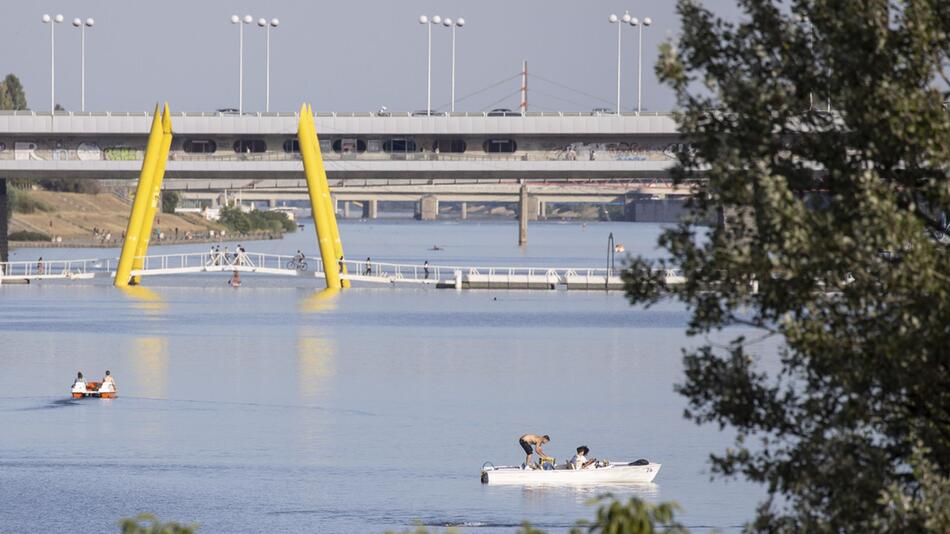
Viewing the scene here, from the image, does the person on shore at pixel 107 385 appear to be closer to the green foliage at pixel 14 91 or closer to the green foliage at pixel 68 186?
the green foliage at pixel 14 91

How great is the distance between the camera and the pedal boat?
50969 millimetres

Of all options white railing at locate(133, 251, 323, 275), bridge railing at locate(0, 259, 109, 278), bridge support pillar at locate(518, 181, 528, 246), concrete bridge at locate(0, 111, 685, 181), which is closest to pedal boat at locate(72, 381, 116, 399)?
white railing at locate(133, 251, 323, 275)

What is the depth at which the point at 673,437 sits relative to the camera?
4441 centimetres

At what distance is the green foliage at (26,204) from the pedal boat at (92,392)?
117944 millimetres

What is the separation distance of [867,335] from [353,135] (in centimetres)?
7892

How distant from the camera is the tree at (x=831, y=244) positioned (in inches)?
631

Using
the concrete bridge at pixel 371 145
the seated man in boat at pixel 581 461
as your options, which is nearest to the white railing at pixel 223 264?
the concrete bridge at pixel 371 145

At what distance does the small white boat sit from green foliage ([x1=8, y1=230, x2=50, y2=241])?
406ft

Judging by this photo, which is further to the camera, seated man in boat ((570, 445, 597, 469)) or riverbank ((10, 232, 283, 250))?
riverbank ((10, 232, 283, 250))

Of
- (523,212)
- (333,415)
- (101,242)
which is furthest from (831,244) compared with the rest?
(523,212)

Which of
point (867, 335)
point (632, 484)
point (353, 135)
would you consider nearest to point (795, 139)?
point (867, 335)

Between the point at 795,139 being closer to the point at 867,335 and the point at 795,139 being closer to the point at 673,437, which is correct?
the point at 867,335

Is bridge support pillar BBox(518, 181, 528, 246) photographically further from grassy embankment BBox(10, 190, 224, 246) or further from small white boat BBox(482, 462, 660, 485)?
small white boat BBox(482, 462, 660, 485)

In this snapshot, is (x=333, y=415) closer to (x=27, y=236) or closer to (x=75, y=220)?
(x=27, y=236)
